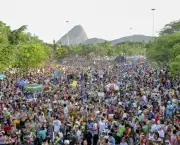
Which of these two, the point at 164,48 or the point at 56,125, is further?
the point at 164,48

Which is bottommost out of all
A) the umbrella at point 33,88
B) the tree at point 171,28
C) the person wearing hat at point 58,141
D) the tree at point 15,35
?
the person wearing hat at point 58,141

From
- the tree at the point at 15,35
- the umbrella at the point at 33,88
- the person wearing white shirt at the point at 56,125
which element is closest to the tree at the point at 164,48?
the tree at the point at 15,35

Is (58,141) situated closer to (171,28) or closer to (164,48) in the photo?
(164,48)

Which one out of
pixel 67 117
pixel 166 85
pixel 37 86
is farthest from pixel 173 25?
pixel 67 117

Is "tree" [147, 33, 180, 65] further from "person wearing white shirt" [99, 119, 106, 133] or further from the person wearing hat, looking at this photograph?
the person wearing hat

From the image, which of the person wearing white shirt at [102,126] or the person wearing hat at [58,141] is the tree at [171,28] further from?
the person wearing hat at [58,141]

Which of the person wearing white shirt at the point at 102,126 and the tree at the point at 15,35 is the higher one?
the tree at the point at 15,35

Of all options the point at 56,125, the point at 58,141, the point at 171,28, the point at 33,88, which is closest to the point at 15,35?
the point at 33,88

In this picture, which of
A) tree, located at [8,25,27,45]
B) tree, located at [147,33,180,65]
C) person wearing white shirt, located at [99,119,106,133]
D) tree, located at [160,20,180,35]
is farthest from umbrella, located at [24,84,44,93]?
tree, located at [160,20,180,35]

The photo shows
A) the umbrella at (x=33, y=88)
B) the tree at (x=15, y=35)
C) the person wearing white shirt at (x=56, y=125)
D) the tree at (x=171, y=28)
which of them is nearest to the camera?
the person wearing white shirt at (x=56, y=125)

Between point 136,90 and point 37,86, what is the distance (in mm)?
6947

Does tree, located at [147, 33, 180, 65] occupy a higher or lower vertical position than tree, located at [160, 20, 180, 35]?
lower

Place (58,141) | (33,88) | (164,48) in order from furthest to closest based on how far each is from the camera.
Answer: (164,48) < (33,88) < (58,141)

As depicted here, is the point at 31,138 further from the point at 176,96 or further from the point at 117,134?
the point at 176,96
